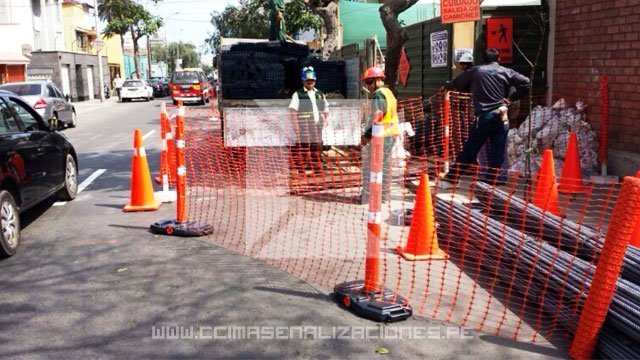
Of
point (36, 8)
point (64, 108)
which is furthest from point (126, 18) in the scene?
point (64, 108)

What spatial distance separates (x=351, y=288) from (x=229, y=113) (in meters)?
6.09

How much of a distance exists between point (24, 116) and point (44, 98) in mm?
11549

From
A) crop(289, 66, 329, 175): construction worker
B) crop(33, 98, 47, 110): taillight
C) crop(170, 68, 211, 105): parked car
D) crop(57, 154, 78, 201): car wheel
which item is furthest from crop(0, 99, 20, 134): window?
crop(170, 68, 211, 105): parked car

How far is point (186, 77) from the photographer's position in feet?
115

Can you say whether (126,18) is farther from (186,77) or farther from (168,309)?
(168,309)

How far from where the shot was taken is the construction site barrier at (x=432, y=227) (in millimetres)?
4391

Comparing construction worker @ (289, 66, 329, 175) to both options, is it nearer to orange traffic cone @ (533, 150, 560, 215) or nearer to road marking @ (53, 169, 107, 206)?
orange traffic cone @ (533, 150, 560, 215)

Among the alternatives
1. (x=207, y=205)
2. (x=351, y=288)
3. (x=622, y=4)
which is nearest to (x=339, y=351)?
(x=351, y=288)

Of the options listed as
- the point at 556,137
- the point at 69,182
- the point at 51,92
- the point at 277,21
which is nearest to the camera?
the point at 69,182

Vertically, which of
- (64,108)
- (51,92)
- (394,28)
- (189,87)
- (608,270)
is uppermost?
(394,28)

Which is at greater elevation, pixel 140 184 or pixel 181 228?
pixel 140 184

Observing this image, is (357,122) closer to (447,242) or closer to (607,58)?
(607,58)

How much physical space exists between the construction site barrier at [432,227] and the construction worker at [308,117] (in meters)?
0.05

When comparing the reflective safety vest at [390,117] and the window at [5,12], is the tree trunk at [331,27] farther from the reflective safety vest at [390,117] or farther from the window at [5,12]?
the window at [5,12]
